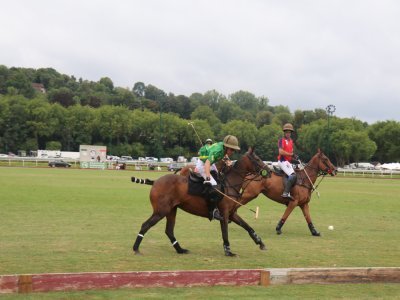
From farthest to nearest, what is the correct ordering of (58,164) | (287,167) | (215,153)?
1. (58,164)
2. (287,167)
3. (215,153)

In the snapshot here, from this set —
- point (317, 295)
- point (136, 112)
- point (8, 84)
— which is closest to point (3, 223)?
point (317, 295)

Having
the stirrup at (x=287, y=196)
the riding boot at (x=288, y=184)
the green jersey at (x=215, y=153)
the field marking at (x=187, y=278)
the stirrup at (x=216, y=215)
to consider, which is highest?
the green jersey at (x=215, y=153)

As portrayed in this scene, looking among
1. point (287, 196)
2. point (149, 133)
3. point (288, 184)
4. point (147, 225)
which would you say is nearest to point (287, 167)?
point (288, 184)

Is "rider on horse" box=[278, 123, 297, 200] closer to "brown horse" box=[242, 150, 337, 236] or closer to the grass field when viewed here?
"brown horse" box=[242, 150, 337, 236]

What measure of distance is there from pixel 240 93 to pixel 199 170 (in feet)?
579

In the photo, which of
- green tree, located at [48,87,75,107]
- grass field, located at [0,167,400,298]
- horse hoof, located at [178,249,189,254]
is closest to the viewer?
grass field, located at [0,167,400,298]

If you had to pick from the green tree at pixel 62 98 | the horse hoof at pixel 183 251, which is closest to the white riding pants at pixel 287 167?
the horse hoof at pixel 183 251

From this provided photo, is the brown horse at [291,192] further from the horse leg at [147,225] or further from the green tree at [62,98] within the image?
the green tree at [62,98]

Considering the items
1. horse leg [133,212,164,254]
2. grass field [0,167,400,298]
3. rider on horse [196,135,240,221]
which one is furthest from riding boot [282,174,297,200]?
horse leg [133,212,164,254]

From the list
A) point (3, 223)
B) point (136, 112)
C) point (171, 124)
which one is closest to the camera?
point (3, 223)

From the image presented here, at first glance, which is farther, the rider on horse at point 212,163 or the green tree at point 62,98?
the green tree at point 62,98

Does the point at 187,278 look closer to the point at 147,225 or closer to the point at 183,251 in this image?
the point at 147,225

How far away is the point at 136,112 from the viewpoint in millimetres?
106625

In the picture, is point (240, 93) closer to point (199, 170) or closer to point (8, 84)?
point (8, 84)
